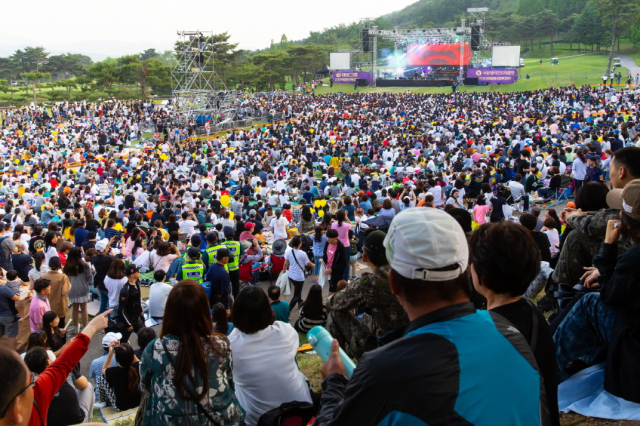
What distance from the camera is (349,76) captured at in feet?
167

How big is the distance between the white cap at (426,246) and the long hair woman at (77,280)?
6.27 metres

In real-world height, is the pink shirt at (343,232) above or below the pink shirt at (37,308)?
above

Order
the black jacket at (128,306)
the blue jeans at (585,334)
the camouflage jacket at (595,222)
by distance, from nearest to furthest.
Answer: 1. the blue jeans at (585,334)
2. the camouflage jacket at (595,222)
3. the black jacket at (128,306)

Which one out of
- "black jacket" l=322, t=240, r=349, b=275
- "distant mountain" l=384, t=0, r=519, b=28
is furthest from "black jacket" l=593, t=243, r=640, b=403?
"distant mountain" l=384, t=0, r=519, b=28

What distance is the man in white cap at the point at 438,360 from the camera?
121 cm

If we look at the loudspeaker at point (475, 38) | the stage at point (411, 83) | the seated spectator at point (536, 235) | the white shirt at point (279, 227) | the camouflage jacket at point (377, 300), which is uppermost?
the loudspeaker at point (475, 38)

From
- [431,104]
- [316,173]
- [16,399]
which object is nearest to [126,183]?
[316,173]

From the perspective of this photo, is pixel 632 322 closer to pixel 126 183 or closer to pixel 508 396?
pixel 508 396

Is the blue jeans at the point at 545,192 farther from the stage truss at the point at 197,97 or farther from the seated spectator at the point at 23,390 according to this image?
the stage truss at the point at 197,97

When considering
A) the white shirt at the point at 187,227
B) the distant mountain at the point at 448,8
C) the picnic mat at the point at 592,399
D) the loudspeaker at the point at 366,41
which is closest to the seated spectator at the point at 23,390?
the picnic mat at the point at 592,399

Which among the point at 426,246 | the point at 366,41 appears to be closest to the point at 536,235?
the point at 426,246

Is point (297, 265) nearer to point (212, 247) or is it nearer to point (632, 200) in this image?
point (212, 247)

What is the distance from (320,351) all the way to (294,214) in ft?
32.0

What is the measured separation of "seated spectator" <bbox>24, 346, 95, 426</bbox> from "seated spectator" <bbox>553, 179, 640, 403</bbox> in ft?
10.1
